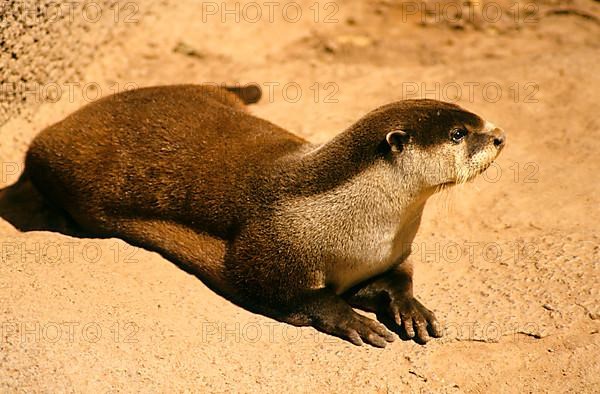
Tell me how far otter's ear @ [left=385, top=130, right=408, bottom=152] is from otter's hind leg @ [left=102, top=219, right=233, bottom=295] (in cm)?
134

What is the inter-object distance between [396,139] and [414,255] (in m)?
1.37

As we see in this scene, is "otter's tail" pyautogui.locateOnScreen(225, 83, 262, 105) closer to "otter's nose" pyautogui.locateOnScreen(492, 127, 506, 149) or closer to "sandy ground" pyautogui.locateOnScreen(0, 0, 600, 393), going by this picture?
"sandy ground" pyautogui.locateOnScreen(0, 0, 600, 393)

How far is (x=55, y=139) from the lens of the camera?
6516mm

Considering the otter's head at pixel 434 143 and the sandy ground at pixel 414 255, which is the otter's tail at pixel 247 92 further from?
the otter's head at pixel 434 143

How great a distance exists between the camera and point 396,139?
17.9 feet

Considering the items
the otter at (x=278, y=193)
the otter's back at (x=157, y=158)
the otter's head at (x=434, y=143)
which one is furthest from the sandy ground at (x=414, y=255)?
the otter's head at (x=434, y=143)

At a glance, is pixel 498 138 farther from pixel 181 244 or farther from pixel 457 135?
pixel 181 244

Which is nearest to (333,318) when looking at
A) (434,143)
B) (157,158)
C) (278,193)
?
(278,193)

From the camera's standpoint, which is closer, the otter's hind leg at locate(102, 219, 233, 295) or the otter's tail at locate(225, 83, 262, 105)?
the otter's hind leg at locate(102, 219, 233, 295)

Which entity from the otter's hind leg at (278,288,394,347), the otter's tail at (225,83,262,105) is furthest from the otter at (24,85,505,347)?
the otter's tail at (225,83,262,105)

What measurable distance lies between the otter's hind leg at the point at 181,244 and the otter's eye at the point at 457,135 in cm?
167

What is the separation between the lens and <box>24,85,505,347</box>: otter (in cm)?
555

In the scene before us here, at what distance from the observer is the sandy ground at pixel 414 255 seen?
5160 millimetres

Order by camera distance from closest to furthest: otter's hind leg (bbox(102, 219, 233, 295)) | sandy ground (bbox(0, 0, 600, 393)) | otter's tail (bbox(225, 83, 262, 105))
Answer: sandy ground (bbox(0, 0, 600, 393)) < otter's hind leg (bbox(102, 219, 233, 295)) < otter's tail (bbox(225, 83, 262, 105))
